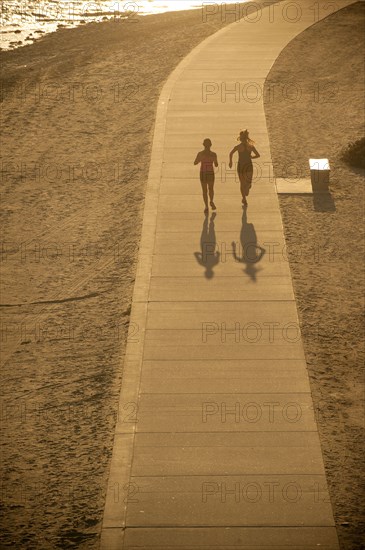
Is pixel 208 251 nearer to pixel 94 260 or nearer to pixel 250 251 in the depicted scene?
pixel 250 251

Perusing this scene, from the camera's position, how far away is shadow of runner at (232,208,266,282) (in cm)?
1752

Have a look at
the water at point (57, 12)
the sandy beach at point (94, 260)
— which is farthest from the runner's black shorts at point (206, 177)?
the water at point (57, 12)

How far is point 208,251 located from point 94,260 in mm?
2155

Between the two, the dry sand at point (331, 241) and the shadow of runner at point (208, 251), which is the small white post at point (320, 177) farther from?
the shadow of runner at point (208, 251)

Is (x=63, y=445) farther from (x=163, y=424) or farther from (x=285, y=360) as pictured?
(x=285, y=360)

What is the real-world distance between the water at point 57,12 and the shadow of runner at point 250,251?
22.0 metres

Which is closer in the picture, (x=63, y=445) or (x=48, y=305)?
(x=63, y=445)

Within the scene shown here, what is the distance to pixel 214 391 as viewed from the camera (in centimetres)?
1390

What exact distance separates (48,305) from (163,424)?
15.1 feet

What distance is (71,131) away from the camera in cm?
2662

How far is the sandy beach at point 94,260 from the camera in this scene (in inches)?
493

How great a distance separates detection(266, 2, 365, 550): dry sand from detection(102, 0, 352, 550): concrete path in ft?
0.91

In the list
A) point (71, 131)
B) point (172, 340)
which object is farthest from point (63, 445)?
point (71, 131)

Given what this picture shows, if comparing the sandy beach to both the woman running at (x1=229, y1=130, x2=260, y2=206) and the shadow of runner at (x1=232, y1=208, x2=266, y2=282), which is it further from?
the woman running at (x1=229, y1=130, x2=260, y2=206)
